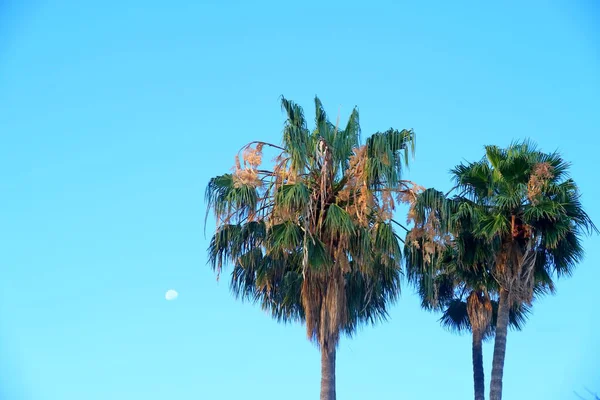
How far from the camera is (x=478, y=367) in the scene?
26234mm

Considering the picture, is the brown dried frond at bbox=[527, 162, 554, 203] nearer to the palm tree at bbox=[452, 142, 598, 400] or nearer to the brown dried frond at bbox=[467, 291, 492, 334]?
the palm tree at bbox=[452, 142, 598, 400]

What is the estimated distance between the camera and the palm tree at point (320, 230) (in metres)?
21.4

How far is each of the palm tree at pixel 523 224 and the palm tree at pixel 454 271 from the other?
0.41 meters

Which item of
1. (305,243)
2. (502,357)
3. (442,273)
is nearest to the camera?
(305,243)

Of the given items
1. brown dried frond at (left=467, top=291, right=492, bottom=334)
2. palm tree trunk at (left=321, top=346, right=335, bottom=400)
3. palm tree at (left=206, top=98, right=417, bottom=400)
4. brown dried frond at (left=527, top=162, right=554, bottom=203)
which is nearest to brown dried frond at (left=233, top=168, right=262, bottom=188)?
palm tree at (left=206, top=98, right=417, bottom=400)

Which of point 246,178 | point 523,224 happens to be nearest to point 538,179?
point 523,224

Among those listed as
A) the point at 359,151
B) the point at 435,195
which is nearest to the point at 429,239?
the point at 435,195

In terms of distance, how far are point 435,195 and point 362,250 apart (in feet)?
6.42

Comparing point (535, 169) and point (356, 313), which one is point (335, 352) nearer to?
point (356, 313)

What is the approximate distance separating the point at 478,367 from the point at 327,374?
6.21 meters

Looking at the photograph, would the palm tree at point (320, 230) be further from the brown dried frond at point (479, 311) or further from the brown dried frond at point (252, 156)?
the brown dried frond at point (479, 311)

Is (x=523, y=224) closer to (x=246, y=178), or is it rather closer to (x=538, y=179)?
(x=538, y=179)

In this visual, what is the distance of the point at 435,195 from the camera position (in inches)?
869

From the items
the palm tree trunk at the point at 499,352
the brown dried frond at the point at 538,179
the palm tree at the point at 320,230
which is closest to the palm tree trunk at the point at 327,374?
the palm tree at the point at 320,230
